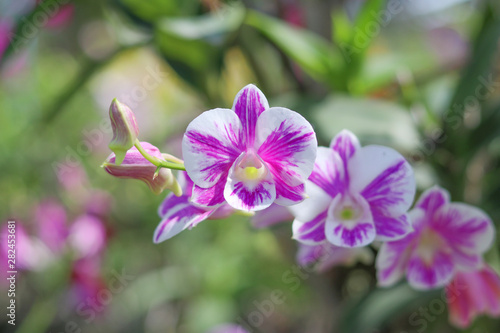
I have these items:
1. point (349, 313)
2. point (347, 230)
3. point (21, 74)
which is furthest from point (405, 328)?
point (21, 74)

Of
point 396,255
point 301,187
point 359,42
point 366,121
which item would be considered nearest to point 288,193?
point 301,187

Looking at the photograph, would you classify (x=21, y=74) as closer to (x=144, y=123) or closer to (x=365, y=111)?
(x=144, y=123)

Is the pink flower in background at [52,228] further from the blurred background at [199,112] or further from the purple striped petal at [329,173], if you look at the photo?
the purple striped petal at [329,173]

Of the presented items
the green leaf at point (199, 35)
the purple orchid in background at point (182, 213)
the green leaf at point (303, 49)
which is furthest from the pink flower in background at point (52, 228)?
the purple orchid in background at point (182, 213)

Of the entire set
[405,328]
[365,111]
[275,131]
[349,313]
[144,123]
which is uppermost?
[275,131]

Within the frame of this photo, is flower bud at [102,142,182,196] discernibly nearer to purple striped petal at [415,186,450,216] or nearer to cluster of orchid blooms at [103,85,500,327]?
cluster of orchid blooms at [103,85,500,327]
